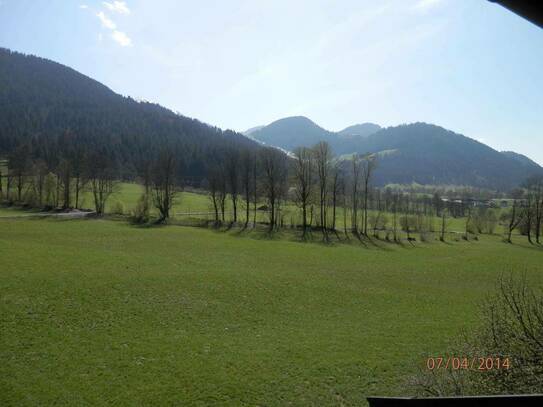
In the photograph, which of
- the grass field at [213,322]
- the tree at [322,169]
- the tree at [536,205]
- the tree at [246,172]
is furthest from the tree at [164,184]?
the tree at [536,205]

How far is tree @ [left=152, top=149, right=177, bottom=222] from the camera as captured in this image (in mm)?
75500

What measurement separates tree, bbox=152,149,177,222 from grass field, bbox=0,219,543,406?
1213 inches

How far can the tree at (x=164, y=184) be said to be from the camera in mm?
75500

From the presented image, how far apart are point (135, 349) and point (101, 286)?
35.9ft

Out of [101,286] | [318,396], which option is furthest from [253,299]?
[318,396]

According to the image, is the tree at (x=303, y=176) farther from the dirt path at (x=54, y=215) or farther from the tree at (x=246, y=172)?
the dirt path at (x=54, y=215)

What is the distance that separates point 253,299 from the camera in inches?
1049

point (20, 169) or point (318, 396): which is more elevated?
point (20, 169)

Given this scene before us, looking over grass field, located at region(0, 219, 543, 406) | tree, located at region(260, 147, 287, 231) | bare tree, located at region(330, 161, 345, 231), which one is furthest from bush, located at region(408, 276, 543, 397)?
bare tree, located at region(330, 161, 345, 231)

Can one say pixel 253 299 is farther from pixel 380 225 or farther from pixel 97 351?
pixel 380 225

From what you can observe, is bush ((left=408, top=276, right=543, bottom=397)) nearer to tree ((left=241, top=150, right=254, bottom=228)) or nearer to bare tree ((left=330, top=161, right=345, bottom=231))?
bare tree ((left=330, top=161, right=345, bottom=231))

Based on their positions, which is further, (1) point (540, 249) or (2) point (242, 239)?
(1) point (540, 249)

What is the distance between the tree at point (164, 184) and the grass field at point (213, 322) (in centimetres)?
3081

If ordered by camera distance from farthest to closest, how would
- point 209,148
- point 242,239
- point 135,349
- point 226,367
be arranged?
point 209,148
point 242,239
point 135,349
point 226,367
